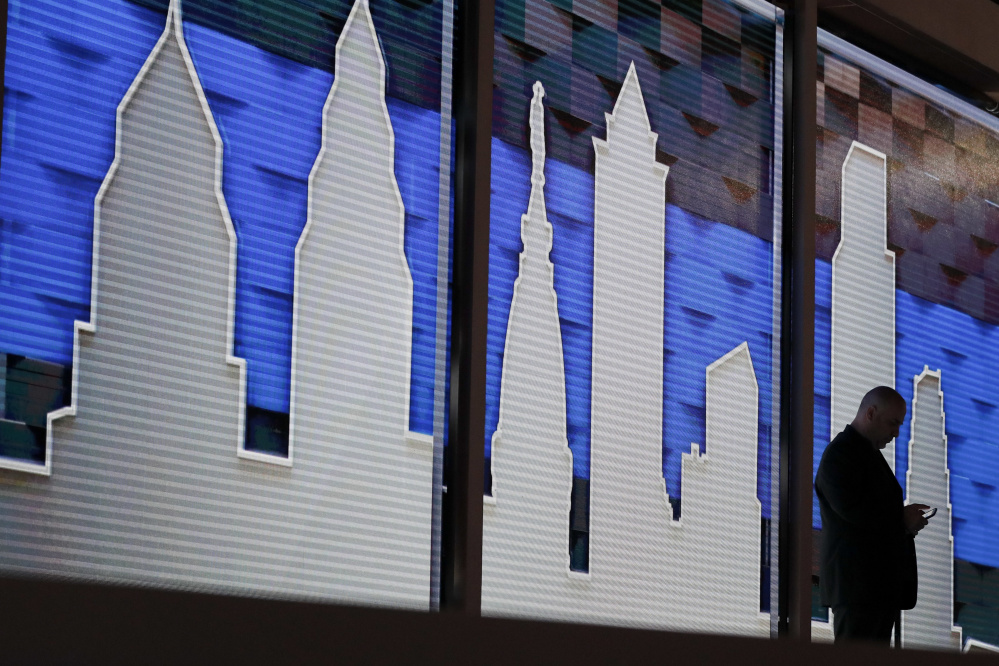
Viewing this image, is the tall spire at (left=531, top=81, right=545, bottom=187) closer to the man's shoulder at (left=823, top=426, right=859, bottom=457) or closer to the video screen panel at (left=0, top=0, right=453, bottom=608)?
the video screen panel at (left=0, top=0, right=453, bottom=608)

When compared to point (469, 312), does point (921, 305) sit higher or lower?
higher

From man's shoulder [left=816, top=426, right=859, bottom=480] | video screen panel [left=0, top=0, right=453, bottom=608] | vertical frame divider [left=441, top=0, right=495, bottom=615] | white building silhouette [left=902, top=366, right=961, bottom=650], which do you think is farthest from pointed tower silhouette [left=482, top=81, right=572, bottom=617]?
white building silhouette [left=902, top=366, right=961, bottom=650]

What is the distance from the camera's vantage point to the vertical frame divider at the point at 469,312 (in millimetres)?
3990

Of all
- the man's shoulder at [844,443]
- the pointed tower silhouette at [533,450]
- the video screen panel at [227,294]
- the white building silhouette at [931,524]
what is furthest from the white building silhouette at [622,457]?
the white building silhouette at [931,524]

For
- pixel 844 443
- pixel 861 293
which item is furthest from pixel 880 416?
pixel 861 293

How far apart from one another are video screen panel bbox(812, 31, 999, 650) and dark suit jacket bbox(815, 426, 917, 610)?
2.40 feet

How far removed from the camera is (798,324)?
17.0ft

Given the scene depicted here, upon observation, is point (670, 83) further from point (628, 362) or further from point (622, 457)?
point (622, 457)

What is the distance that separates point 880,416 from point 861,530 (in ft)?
1.33

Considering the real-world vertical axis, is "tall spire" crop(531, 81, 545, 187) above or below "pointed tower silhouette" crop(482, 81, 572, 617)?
above

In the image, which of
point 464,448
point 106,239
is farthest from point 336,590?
point 106,239

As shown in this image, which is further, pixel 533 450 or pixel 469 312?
pixel 533 450

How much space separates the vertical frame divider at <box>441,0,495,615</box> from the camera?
399 cm

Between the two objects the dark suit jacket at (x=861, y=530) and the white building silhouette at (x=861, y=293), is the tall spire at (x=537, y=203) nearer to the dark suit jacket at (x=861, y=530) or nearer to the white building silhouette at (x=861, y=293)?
the dark suit jacket at (x=861, y=530)
